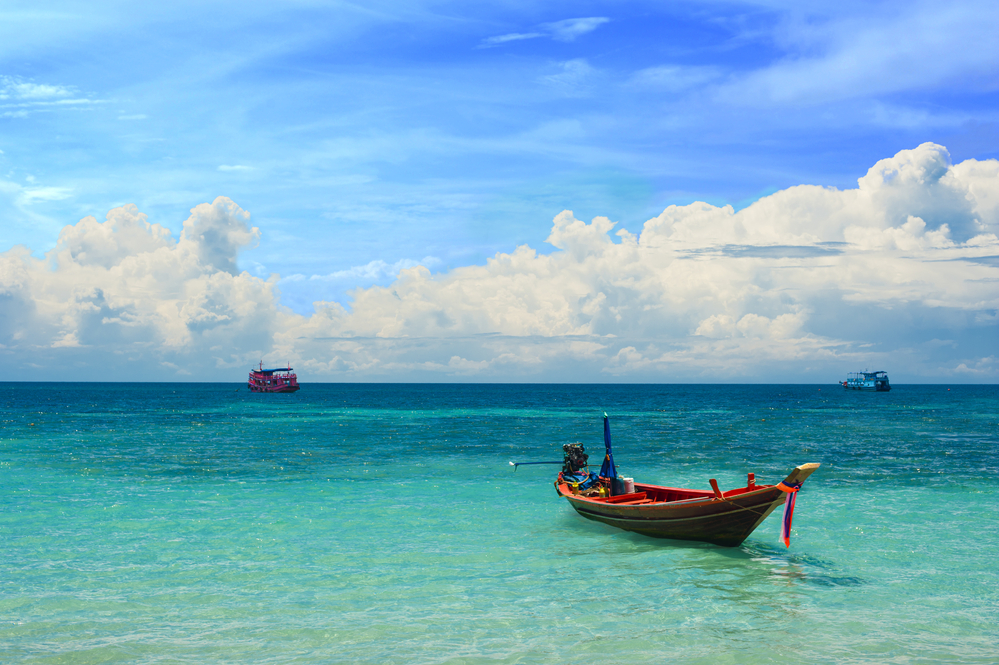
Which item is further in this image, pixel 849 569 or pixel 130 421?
pixel 130 421

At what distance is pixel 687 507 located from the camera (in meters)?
17.3

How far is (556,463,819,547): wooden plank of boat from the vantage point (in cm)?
1627

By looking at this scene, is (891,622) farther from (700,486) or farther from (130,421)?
(130,421)

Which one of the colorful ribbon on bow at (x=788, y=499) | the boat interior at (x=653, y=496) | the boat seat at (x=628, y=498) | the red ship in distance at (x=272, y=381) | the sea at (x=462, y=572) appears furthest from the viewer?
the red ship in distance at (x=272, y=381)

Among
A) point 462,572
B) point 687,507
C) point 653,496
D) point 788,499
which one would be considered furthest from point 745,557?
point 462,572

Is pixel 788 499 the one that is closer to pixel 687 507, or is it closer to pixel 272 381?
pixel 687 507

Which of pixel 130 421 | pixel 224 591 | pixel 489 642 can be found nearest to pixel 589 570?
pixel 489 642

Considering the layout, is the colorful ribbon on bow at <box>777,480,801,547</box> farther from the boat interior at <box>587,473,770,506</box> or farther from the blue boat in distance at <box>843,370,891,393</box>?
the blue boat in distance at <box>843,370,891,393</box>

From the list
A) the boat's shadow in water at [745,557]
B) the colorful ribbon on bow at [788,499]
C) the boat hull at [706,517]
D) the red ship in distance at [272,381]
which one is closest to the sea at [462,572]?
the boat's shadow in water at [745,557]

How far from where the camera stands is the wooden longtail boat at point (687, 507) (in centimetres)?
1625

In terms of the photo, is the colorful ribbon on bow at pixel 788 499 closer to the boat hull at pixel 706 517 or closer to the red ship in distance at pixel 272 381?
the boat hull at pixel 706 517

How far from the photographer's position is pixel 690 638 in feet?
39.1

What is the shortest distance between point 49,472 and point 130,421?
154ft

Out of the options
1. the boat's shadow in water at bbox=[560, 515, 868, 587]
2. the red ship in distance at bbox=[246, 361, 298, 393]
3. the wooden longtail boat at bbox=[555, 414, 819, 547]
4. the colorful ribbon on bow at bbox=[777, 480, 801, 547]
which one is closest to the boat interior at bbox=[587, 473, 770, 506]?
the wooden longtail boat at bbox=[555, 414, 819, 547]
